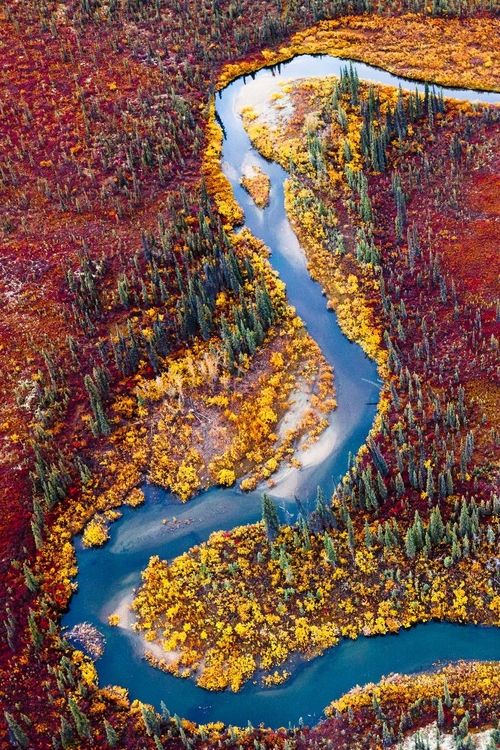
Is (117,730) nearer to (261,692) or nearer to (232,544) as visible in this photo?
(261,692)

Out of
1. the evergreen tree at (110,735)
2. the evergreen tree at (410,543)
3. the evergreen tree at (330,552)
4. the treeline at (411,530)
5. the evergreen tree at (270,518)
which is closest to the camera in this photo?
the evergreen tree at (110,735)

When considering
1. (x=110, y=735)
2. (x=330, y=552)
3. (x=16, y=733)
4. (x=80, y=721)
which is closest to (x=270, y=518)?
(x=330, y=552)

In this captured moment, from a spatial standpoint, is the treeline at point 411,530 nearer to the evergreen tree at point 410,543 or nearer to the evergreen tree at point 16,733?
the evergreen tree at point 410,543

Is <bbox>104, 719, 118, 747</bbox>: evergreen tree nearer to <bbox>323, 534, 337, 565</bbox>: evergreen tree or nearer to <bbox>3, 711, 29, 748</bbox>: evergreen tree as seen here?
<bbox>3, 711, 29, 748</bbox>: evergreen tree

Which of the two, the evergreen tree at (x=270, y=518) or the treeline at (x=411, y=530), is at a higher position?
the evergreen tree at (x=270, y=518)

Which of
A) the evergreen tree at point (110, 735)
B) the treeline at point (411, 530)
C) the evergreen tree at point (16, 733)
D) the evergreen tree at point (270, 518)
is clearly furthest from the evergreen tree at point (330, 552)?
the evergreen tree at point (16, 733)

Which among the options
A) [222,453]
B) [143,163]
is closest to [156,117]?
[143,163]

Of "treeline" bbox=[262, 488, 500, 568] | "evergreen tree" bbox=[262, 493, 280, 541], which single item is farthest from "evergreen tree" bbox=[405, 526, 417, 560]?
"evergreen tree" bbox=[262, 493, 280, 541]

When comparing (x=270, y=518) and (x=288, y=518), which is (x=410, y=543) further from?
(x=270, y=518)

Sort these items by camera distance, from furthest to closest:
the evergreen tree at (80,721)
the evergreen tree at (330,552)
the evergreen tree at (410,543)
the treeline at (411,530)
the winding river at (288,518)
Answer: the evergreen tree at (330,552) < the treeline at (411,530) < the evergreen tree at (410,543) < the winding river at (288,518) < the evergreen tree at (80,721)
